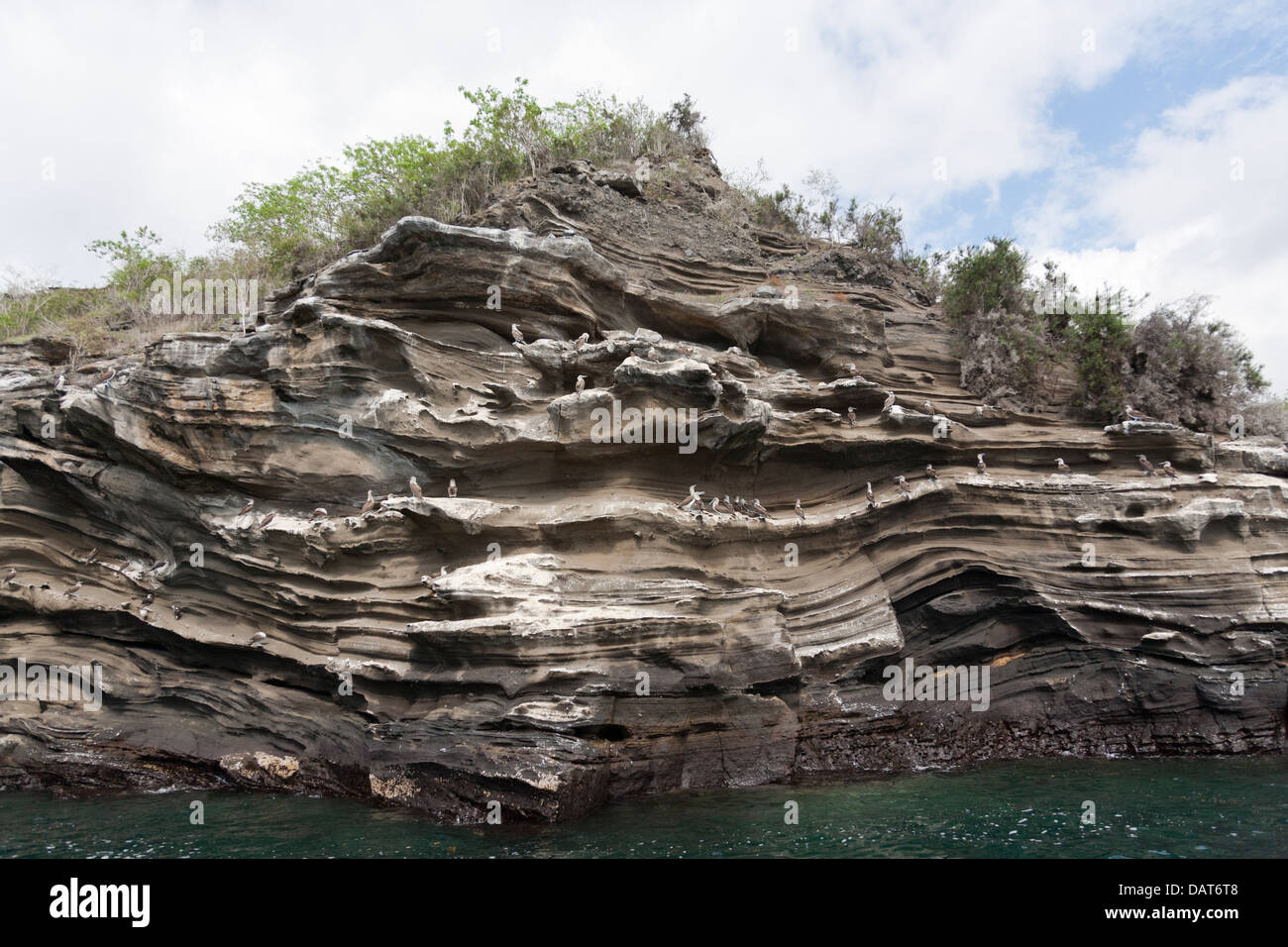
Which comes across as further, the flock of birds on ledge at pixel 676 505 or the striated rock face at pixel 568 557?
the flock of birds on ledge at pixel 676 505

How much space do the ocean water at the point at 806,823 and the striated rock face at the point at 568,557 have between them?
112 centimetres

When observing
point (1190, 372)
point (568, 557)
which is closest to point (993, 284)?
point (1190, 372)

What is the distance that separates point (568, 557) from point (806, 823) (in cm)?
638

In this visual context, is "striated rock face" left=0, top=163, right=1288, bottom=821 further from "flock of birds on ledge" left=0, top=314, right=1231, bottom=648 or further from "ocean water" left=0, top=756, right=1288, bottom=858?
"ocean water" left=0, top=756, right=1288, bottom=858

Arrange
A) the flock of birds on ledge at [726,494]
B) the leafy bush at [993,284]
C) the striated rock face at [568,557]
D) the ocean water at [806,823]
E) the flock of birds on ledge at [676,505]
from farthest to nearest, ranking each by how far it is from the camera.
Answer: the leafy bush at [993,284] → the flock of birds on ledge at [726,494] → the flock of birds on ledge at [676,505] → the striated rock face at [568,557] → the ocean water at [806,823]

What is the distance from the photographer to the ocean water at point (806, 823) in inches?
386

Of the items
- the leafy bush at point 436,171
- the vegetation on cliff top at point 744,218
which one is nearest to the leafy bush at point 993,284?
the vegetation on cliff top at point 744,218

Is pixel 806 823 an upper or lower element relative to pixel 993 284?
lower

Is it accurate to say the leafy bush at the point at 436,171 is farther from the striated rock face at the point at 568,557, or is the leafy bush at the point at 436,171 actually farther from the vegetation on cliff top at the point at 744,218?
the striated rock face at the point at 568,557

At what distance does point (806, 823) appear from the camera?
35.8ft

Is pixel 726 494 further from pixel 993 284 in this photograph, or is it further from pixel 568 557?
pixel 993 284

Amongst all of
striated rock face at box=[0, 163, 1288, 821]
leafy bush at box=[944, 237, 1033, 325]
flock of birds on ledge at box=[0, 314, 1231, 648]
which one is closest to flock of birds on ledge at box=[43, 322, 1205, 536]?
flock of birds on ledge at box=[0, 314, 1231, 648]

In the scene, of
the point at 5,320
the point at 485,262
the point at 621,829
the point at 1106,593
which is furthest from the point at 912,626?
the point at 5,320

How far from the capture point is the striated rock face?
45.0 feet
